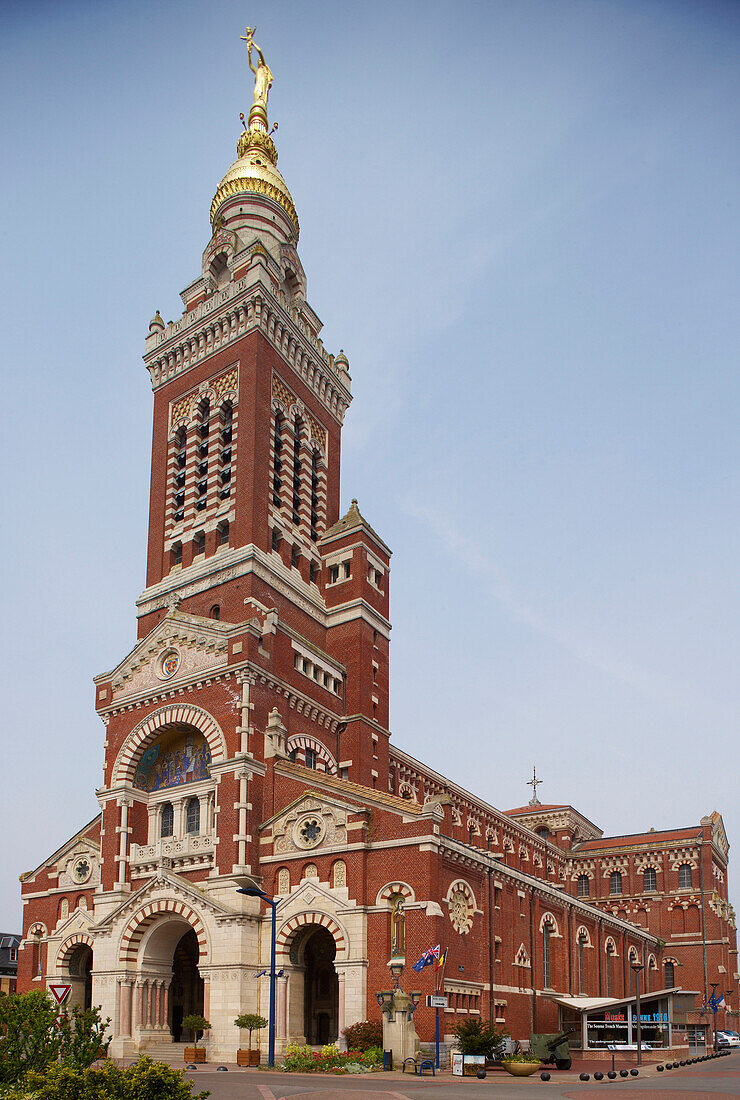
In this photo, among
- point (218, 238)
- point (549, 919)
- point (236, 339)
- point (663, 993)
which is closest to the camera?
point (663, 993)

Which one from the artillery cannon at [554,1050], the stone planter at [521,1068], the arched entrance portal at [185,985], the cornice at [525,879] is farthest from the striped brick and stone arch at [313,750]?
the stone planter at [521,1068]

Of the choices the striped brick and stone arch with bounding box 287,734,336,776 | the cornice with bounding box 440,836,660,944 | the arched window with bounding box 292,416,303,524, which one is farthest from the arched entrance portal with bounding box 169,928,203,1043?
the arched window with bounding box 292,416,303,524

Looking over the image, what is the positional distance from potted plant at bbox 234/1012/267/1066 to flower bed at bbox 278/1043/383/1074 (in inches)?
44.1

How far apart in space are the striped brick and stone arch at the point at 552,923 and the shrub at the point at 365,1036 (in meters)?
17.6

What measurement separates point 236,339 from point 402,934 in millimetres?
34352

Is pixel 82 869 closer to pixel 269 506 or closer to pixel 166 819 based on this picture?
pixel 166 819

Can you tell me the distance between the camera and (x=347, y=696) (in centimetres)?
5219

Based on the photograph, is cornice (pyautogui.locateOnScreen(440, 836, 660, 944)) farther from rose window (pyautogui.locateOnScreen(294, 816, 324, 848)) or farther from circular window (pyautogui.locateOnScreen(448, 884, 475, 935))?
rose window (pyautogui.locateOnScreen(294, 816, 324, 848))

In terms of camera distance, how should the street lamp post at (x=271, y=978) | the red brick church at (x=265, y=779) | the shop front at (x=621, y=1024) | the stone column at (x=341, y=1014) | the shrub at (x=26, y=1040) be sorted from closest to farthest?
the shrub at (x=26, y=1040) < the street lamp post at (x=271, y=978) < the stone column at (x=341, y=1014) < the red brick church at (x=265, y=779) < the shop front at (x=621, y=1024)

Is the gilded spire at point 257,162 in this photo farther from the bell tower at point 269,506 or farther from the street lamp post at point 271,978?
the street lamp post at point 271,978

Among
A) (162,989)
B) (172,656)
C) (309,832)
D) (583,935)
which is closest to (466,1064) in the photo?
(309,832)

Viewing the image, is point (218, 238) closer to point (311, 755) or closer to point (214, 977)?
point (311, 755)

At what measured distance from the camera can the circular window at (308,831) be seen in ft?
132

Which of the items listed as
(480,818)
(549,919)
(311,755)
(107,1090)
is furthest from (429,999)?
(480,818)
